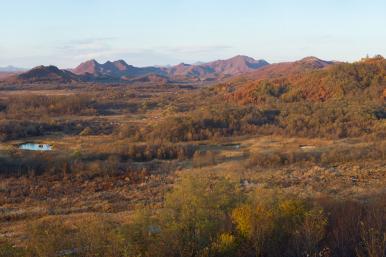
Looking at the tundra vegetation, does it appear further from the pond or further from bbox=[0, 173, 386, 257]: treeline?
the pond

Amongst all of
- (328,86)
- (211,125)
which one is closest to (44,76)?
(328,86)

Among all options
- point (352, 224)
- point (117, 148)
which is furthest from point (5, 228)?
point (117, 148)

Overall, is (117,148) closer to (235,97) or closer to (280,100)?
(280,100)

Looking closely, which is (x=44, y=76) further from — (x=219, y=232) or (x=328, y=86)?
(x=219, y=232)

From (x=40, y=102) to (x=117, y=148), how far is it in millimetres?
40066

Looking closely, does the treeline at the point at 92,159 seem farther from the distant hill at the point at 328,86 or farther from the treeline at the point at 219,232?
the distant hill at the point at 328,86

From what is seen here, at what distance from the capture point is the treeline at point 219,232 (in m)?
10.9

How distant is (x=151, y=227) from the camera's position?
11.9 m

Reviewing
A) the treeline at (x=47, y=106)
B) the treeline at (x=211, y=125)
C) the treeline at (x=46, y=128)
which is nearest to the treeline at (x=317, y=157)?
the treeline at (x=211, y=125)

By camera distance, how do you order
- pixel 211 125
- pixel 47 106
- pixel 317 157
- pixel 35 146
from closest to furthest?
pixel 317 157 < pixel 35 146 < pixel 211 125 < pixel 47 106

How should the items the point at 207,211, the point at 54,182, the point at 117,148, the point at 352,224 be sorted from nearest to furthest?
the point at 207,211
the point at 352,224
the point at 54,182
the point at 117,148

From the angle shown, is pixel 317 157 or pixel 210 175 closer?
pixel 210 175

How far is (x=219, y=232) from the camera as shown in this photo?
12086 millimetres

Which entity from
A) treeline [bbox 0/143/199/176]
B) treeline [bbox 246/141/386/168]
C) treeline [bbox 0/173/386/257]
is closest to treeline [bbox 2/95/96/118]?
treeline [bbox 0/143/199/176]
